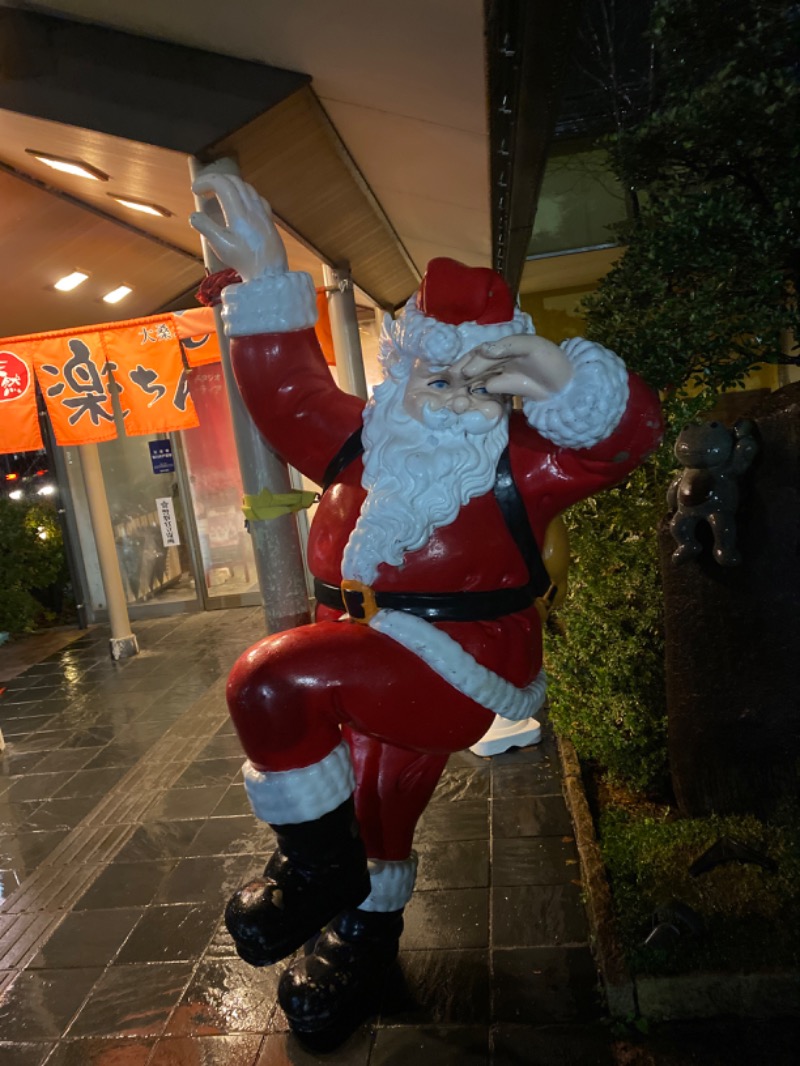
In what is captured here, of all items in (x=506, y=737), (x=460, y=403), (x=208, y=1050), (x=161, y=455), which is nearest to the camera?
(x=460, y=403)

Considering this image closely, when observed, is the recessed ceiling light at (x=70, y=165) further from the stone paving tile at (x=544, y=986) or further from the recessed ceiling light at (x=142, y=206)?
the stone paving tile at (x=544, y=986)

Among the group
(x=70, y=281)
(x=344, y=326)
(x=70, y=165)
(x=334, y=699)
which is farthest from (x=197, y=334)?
(x=334, y=699)

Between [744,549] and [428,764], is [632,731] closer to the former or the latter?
[744,549]

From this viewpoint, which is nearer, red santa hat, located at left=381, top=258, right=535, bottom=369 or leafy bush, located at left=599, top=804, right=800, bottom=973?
red santa hat, located at left=381, top=258, right=535, bottom=369

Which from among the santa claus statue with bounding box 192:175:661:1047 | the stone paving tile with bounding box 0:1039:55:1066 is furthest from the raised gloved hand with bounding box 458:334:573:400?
the stone paving tile with bounding box 0:1039:55:1066

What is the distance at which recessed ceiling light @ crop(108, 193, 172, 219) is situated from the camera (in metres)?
5.13

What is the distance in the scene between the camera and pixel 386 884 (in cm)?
272

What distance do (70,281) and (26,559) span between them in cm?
437

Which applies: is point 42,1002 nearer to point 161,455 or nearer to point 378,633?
point 378,633

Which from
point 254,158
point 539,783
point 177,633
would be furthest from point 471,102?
point 177,633

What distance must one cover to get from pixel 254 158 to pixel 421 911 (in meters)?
3.37

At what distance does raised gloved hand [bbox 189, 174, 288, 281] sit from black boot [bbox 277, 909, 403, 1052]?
214cm

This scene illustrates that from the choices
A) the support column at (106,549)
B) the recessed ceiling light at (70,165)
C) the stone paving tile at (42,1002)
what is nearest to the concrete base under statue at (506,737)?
the stone paving tile at (42,1002)

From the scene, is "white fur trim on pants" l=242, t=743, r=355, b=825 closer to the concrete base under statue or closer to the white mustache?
the white mustache
